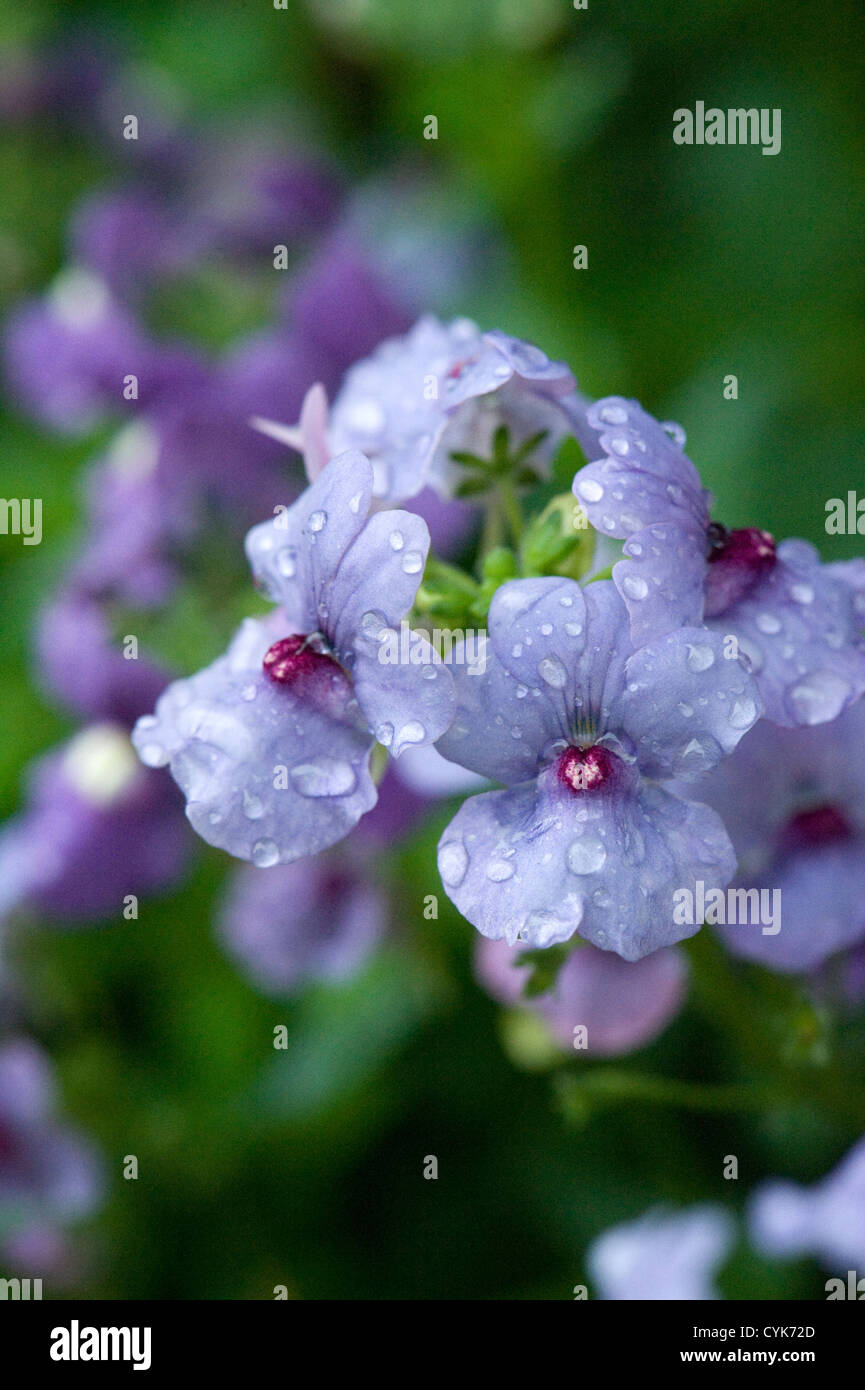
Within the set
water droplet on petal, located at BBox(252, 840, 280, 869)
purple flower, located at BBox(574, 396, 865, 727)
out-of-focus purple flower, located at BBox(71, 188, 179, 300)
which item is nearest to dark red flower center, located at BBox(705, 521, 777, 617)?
purple flower, located at BBox(574, 396, 865, 727)

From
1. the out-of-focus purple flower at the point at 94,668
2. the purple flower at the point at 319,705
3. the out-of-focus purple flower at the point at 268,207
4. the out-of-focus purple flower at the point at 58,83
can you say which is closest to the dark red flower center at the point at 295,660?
the purple flower at the point at 319,705

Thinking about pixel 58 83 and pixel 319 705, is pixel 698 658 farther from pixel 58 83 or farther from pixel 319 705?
pixel 58 83

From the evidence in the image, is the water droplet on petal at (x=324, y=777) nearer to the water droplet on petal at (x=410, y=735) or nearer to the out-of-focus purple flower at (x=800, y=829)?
the water droplet on petal at (x=410, y=735)

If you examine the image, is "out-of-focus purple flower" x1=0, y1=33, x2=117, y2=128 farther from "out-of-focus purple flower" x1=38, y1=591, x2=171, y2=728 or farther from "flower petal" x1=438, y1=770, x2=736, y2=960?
"flower petal" x1=438, y1=770, x2=736, y2=960

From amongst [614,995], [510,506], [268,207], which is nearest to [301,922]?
[614,995]

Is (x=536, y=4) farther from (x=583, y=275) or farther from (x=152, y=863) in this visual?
(x=152, y=863)
